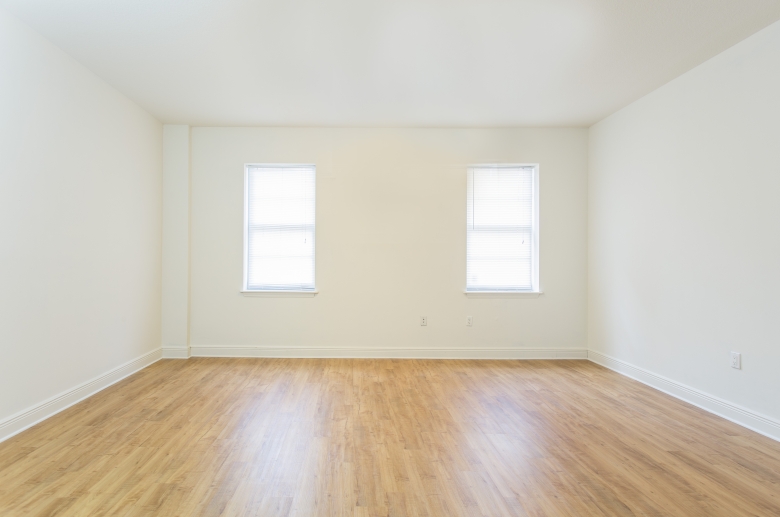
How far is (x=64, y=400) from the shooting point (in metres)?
3.21

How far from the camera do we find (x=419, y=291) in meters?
5.00

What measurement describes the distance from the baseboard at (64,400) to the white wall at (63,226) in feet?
0.06

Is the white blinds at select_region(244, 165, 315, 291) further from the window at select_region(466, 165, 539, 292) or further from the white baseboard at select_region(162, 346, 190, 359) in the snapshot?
the window at select_region(466, 165, 539, 292)

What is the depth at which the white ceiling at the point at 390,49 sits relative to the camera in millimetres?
2627

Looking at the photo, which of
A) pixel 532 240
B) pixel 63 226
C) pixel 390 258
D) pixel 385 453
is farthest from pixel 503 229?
pixel 63 226

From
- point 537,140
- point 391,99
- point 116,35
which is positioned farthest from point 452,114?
point 116,35

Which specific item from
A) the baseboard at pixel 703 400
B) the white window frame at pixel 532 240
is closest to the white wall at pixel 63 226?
the white window frame at pixel 532 240

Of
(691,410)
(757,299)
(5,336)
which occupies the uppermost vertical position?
(757,299)

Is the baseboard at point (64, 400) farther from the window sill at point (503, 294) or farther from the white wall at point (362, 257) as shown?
the window sill at point (503, 294)

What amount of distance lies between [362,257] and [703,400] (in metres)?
3.56

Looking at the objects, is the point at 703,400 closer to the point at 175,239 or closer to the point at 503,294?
the point at 503,294

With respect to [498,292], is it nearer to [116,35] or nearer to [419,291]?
[419,291]

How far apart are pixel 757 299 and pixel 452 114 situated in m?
3.15

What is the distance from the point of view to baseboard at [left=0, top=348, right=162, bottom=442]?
2707 millimetres
